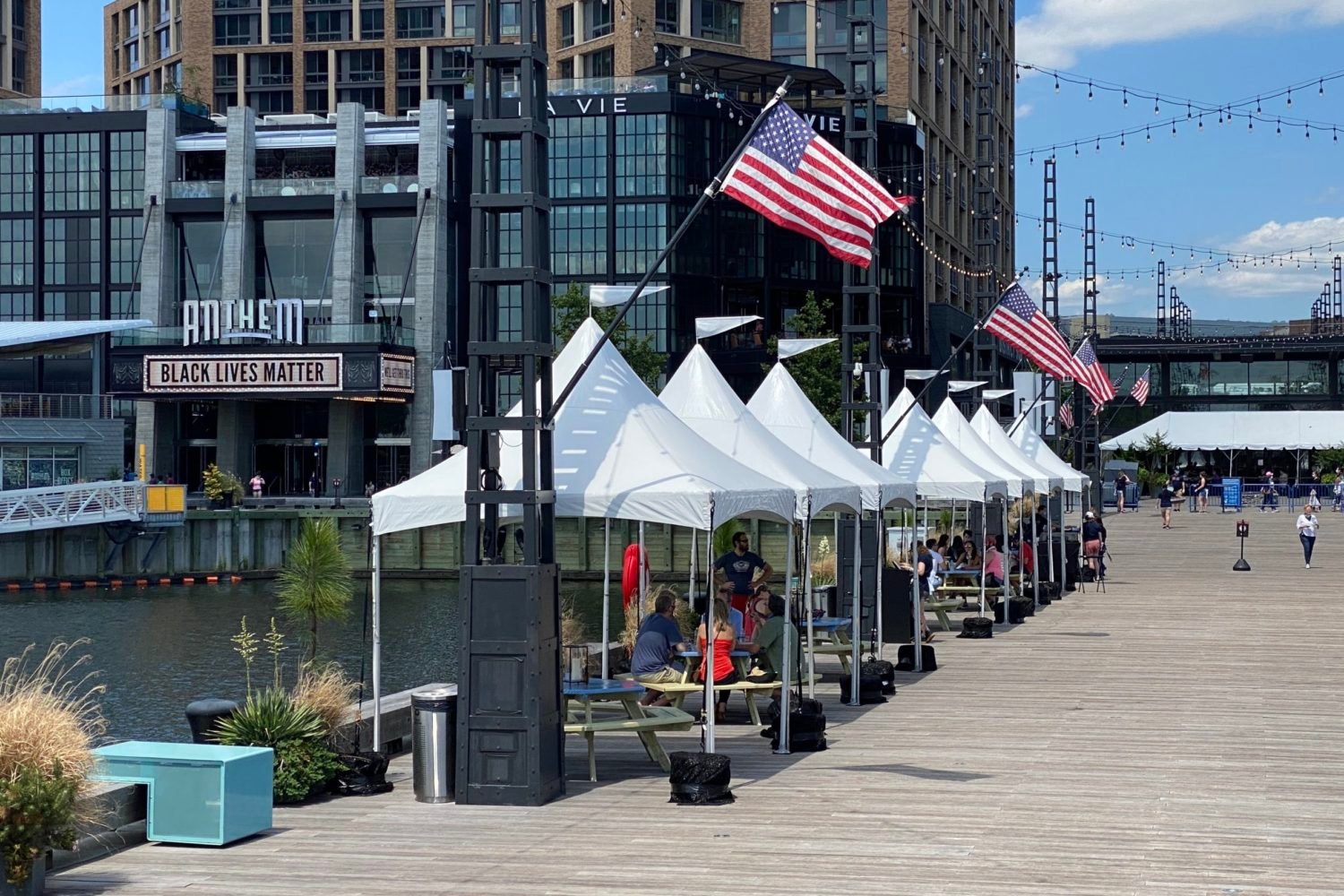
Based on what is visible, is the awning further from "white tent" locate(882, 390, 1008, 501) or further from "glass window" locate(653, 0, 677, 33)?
"white tent" locate(882, 390, 1008, 501)

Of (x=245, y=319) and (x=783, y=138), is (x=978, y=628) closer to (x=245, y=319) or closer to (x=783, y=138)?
(x=783, y=138)

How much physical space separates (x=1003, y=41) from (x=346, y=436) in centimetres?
6179

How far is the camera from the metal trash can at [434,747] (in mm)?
13852

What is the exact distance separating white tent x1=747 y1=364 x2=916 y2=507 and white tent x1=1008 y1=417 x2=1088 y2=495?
1744 centimetres

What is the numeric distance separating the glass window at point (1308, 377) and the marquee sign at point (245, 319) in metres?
78.3

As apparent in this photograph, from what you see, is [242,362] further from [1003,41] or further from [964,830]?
[964,830]

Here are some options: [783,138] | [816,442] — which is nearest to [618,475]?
[783,138]

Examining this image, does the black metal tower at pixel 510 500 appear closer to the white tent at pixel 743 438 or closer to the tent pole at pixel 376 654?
the tent pole at pixel 376 654

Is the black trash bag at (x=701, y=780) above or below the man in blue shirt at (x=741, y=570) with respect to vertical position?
below

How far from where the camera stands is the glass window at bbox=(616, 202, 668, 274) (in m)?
84.6

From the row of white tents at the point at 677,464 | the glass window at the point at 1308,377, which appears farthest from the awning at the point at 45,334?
the glass window at the point at 1308,377

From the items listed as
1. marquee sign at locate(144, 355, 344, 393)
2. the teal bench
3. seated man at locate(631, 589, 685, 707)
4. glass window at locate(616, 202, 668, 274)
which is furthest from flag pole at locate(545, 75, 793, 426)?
glass window at locate(616, 202, 668, 274)

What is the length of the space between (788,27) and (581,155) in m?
17.4

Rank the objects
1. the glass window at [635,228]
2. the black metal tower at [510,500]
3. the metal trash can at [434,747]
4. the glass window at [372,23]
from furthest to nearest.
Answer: the glass window at [372,23] → the glass window at [635,228] → the metal trash can at [434,747] → the black metal tower at [510,500]
